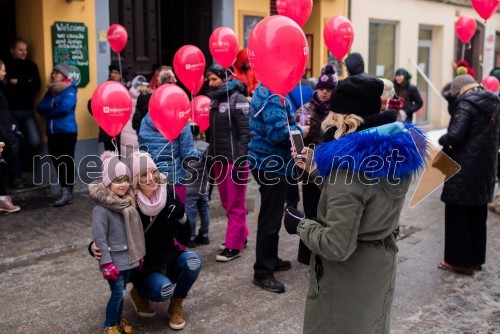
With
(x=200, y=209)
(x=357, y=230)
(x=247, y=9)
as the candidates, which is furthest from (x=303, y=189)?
(x=247, y=9)

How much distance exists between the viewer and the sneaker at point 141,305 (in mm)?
4160

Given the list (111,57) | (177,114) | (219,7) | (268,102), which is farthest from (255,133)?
(219,7)

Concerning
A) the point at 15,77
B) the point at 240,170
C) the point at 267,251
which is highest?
the point at 15,77

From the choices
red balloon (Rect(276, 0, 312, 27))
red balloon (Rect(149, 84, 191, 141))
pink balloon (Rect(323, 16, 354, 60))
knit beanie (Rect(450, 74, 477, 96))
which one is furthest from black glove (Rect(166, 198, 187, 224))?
A: pink balloon (Rect(323, 16, 354, 60))

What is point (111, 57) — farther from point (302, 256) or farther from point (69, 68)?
point (302, 256)

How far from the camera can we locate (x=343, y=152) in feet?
8.33

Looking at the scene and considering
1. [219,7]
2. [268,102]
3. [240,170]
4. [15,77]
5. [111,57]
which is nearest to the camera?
[268,102]

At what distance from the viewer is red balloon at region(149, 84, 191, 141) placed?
4586 millimetres

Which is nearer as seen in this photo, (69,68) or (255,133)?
(255,133)

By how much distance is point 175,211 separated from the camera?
3812 mm

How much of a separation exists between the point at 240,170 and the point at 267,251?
3.07ft

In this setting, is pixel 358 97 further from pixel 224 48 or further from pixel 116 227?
pixel 224 48

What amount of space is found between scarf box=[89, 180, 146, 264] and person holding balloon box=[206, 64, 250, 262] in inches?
66.7

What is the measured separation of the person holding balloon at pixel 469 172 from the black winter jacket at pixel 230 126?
70.9 inches
